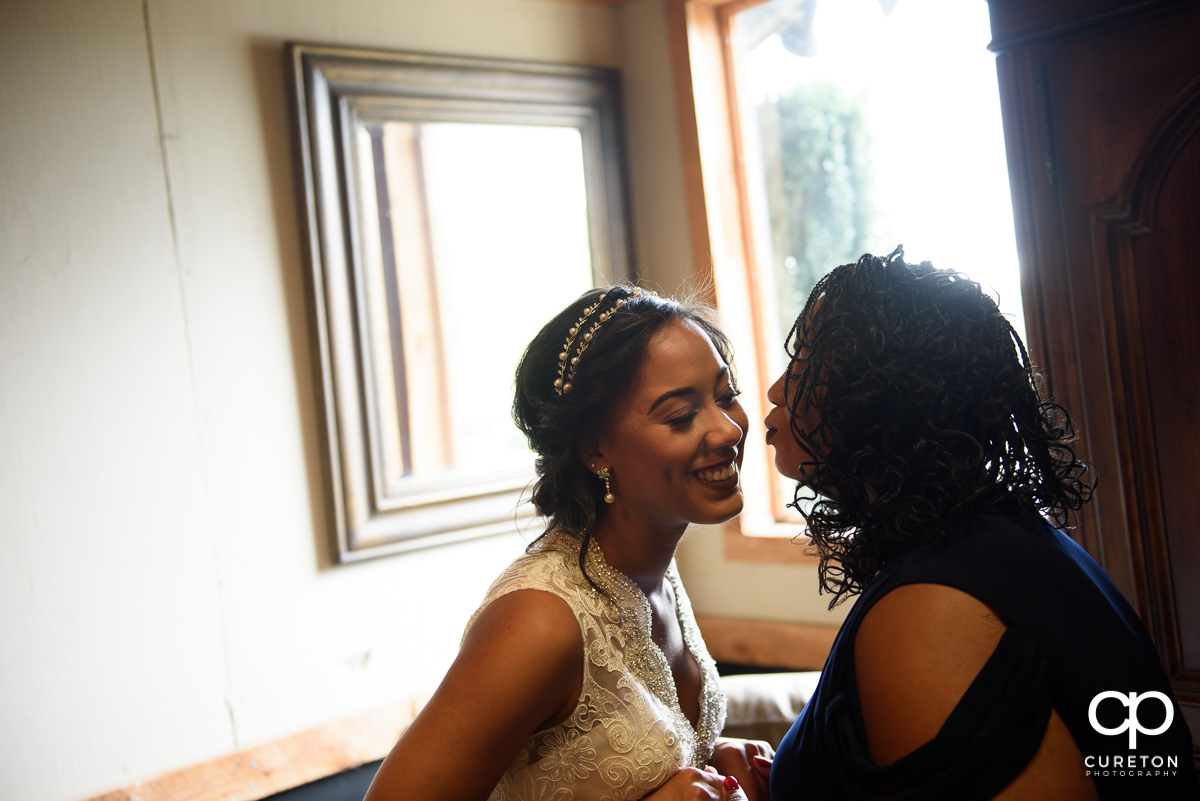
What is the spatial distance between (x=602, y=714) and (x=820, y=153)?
7.08 ft

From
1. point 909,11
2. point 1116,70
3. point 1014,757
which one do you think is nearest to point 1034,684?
point 1014,757

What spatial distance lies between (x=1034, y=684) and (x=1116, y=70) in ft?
4.13

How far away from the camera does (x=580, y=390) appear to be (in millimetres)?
1695

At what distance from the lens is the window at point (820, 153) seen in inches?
111

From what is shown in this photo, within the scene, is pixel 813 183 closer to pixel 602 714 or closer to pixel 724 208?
pixel 724 208

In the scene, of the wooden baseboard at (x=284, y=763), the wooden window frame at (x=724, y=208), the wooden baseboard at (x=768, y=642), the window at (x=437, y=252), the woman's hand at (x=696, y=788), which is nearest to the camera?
the woman's hand at (x=696, y=788)

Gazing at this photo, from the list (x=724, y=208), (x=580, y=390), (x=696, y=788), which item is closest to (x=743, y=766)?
(x=696, y=788)

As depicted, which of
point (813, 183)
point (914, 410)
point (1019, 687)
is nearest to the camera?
point (1019, 687)

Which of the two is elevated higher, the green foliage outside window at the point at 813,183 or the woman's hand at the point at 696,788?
the green foliage outside window at the point at 813,183

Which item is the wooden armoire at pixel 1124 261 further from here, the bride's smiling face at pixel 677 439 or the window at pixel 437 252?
the window at pixel 437 252

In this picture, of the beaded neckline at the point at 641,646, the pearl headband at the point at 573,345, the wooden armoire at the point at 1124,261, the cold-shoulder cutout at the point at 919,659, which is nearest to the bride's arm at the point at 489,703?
the beaded neckline at the point at 641,646

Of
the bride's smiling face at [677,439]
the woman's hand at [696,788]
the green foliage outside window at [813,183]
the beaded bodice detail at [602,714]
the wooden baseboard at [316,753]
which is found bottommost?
the wooden baseboard at [316,753]

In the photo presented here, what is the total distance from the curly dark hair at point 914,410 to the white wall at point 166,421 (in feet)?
5.29

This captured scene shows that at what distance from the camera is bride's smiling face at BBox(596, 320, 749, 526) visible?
1.65 meters
